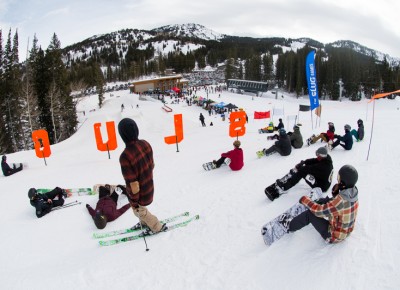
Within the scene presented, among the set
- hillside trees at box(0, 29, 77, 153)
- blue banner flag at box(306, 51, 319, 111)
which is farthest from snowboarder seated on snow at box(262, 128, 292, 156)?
hillside trees at box(0, 29, 77, 153)

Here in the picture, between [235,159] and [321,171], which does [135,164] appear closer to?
[321,171]

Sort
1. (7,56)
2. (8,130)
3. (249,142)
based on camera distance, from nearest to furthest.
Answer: (249,142)
(8,130)
(7,56)

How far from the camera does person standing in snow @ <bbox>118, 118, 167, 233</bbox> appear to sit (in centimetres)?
426

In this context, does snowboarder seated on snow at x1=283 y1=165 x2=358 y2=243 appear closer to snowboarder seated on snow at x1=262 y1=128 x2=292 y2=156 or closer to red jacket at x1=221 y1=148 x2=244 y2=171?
red jacket at x1=221 y1=148 x2=244 y2=171

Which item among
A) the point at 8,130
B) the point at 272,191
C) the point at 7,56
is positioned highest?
the point at 7,56

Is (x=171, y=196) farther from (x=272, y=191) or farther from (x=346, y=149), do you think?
(x=346, y=149)

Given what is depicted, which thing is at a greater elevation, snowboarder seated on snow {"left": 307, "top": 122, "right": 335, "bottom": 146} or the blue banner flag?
the blue banner flag

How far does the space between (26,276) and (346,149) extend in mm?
10269

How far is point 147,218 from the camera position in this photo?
507 centimetres

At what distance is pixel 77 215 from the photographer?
22.2 feet

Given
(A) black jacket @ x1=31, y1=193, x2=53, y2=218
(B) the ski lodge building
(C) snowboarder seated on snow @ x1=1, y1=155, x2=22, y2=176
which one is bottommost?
(C) snowboarder seated on snow @ x1=1, y1=155, x2=22, y2=176

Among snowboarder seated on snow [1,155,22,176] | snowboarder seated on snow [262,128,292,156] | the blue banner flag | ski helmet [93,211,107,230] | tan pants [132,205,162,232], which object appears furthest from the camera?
the blue banner flag

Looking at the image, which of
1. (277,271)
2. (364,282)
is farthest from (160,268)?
(364,282)

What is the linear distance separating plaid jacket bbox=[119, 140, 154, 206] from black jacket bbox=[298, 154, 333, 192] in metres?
3.53
